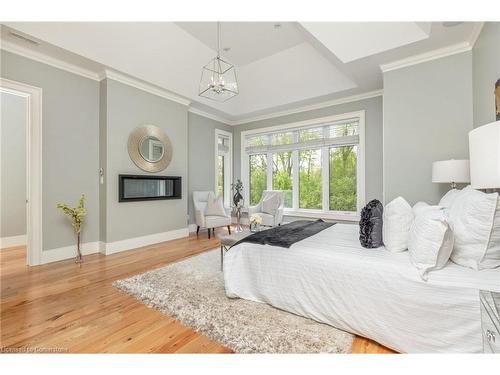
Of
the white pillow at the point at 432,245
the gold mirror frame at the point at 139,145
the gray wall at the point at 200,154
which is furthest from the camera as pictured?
the gray wall at the point at 200,154

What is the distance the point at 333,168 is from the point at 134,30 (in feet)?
14.4

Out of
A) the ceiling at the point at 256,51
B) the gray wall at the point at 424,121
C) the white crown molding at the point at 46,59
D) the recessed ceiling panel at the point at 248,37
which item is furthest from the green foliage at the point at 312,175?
the white crown molding at the point at 46,59

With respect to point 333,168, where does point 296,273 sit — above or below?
below

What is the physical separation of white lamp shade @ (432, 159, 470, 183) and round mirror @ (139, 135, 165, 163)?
167 inches

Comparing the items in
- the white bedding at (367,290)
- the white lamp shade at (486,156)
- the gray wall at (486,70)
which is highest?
the gray wall at (486,70)

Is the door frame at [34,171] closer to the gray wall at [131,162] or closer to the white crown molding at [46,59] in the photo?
the white crown molding at [46,59]

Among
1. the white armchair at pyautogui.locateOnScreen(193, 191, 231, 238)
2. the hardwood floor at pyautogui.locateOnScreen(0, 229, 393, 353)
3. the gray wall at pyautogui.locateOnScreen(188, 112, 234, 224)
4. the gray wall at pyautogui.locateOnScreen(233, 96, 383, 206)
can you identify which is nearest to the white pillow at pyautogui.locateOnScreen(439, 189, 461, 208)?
the hardwood floor at pyautogui.locateOnScreen(0, 229, 393, 353)

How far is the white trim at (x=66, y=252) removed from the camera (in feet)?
10.7

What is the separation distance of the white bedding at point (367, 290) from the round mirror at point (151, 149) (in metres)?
2.90

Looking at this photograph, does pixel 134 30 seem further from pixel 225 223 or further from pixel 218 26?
pixel 225 223

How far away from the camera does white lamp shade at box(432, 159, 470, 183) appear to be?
2.51 metres
